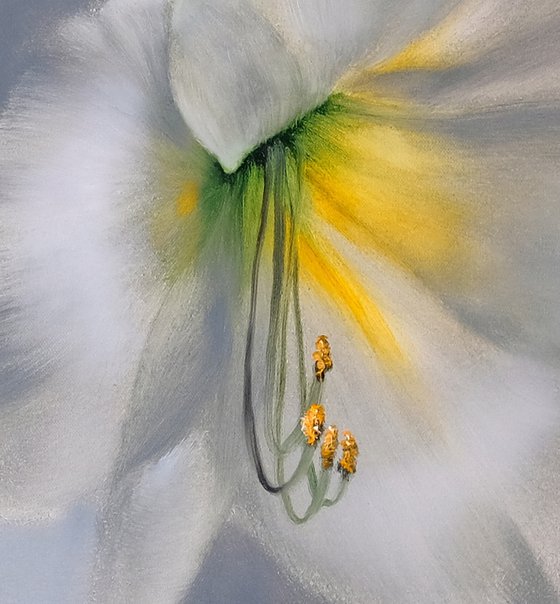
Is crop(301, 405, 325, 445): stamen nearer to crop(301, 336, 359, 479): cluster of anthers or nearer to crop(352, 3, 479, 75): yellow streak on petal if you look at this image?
crop(301, 336, 359, 479): cluster of anthers

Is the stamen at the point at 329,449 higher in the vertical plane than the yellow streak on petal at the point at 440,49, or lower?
lower

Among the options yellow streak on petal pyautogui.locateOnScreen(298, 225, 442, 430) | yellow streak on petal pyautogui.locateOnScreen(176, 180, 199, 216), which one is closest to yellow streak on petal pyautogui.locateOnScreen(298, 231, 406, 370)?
yellow streak on petal pyautogui.locateOnScreen(298, 225, 442, 430)

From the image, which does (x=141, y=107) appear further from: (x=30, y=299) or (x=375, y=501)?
(x=375, y=501)

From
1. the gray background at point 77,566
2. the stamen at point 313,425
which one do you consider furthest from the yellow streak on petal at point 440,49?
the gray background at point 77,566

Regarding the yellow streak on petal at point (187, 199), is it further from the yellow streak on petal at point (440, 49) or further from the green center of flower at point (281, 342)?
the yellow streak on petal at point (440, 49)

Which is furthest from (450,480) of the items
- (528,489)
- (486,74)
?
(486,74)

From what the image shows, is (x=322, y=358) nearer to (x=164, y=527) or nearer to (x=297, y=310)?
(x=297, y=310)

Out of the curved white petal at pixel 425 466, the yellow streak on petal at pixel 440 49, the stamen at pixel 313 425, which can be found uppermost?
the yellow streak on petal at pixel 440 49
